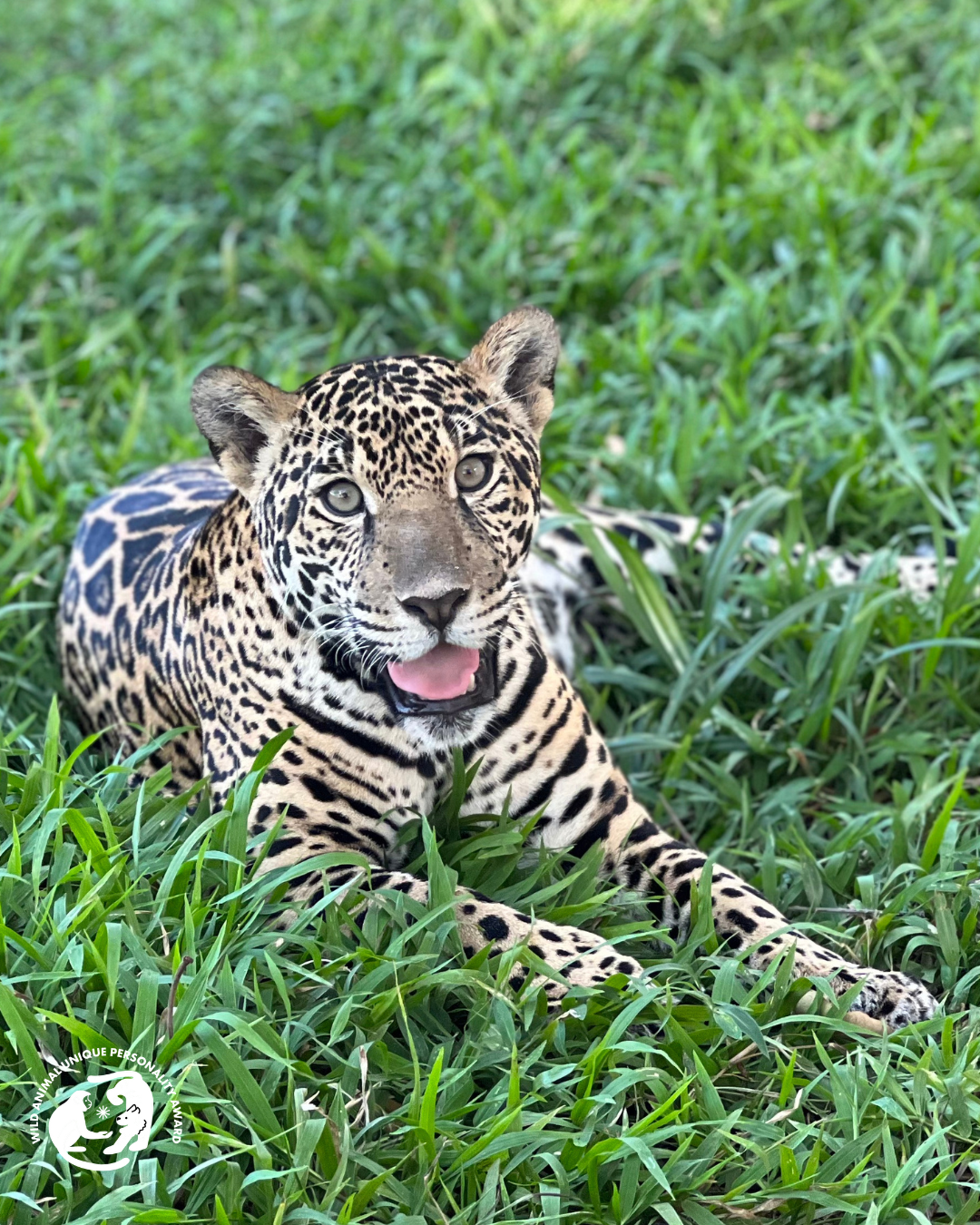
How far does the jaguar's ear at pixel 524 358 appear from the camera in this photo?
3.77m

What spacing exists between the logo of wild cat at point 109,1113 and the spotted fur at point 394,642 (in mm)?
587

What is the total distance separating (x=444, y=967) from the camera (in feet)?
11.2

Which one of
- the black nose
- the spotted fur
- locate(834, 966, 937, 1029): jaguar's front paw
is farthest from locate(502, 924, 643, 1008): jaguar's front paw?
the black nose

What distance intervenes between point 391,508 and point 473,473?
9.3 inches

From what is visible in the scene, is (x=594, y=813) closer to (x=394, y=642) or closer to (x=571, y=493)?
(x=394, y=642)

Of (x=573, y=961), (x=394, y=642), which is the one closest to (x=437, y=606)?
(x=394, y=642)

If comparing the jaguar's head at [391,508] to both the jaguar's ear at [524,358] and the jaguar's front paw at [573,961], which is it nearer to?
the jaguar's ear at [524,358]

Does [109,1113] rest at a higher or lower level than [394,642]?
lower

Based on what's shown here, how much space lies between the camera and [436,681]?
348cm

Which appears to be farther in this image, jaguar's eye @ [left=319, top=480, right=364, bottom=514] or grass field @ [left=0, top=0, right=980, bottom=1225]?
jaguar's eye @ [left=319, top=480, right=364, bottom=514]

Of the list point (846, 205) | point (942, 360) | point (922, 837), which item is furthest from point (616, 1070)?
point (846, 205)

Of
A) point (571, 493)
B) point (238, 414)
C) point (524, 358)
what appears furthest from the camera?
point (571, 493)

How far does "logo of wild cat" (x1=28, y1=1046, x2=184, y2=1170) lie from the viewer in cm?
293

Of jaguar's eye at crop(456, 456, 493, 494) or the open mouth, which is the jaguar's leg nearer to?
the open mouth
